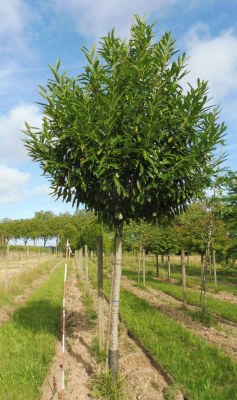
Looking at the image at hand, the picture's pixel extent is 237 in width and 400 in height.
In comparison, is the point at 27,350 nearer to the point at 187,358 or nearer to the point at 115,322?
the point at 115,322

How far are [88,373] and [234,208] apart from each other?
23.6 ft

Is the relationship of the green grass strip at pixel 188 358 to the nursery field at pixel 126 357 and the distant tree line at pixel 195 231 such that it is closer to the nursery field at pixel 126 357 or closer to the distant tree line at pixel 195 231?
the nursery field at pixel 126 357

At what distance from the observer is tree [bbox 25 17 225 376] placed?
18.8 feet

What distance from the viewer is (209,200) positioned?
1271cm

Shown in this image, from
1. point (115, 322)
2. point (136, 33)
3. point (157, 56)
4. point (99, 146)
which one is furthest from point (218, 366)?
point (136, 33)

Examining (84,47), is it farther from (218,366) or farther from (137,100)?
(218,366)

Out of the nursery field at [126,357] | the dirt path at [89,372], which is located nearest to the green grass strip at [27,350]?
the nursery field at [126,357]

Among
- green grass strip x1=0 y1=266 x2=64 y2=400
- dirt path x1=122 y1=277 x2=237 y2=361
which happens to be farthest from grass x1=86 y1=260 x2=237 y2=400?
green grass strip x1=0 y1=266 x2=64 y2=400

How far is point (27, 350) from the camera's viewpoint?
762cm

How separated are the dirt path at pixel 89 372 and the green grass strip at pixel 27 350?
0.22 m

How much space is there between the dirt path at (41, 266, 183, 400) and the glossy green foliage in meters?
2.75

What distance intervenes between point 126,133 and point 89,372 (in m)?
4.39

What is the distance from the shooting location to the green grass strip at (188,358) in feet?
19.7

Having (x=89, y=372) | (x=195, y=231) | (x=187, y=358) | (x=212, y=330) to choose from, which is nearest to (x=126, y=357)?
(x=89, y=372)
